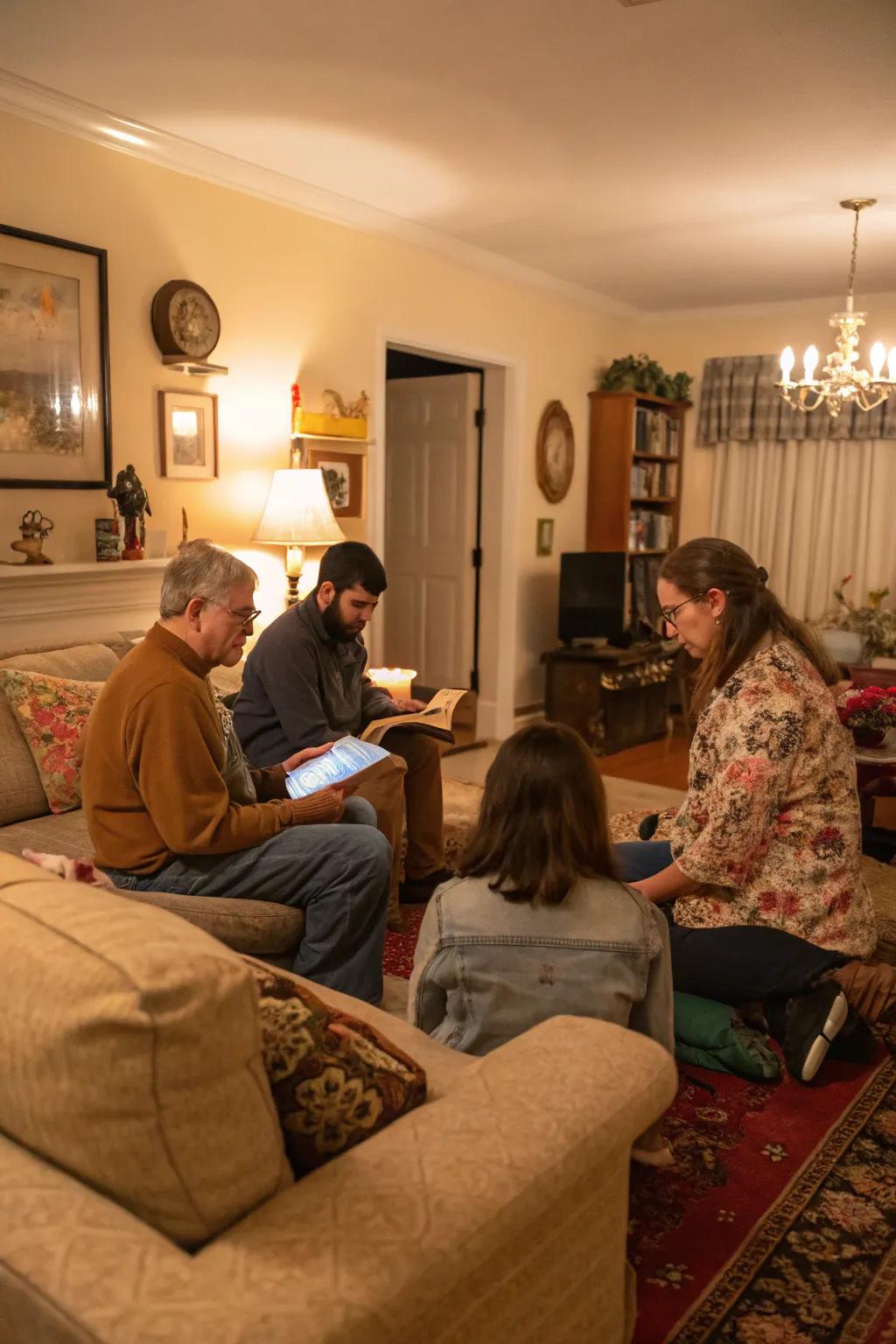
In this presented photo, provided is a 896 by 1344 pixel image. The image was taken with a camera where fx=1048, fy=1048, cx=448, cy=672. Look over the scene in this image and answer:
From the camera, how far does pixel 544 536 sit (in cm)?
626

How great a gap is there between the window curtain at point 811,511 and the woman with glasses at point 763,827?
418 centimetres

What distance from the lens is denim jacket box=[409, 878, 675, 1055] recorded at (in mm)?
1629

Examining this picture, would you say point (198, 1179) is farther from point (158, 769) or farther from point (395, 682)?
point (395, 682)

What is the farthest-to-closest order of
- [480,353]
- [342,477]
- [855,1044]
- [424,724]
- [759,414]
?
[759,414] < [480,353] < [342,477] < [424,724] < [855,1044]

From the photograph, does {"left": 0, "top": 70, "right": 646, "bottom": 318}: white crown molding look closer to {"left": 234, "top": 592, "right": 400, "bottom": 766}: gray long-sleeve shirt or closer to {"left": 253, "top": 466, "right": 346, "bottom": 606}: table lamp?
{"left": 253, "top": 466, "right": 346, "bottom": 606}: table lamp

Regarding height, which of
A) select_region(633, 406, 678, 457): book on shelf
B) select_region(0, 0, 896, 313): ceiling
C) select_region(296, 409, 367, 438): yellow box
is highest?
select_region(0, 0, 896, 313): ceiling

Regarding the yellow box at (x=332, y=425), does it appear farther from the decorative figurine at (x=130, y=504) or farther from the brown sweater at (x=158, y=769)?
the brown sweater at (x=158, y=769)

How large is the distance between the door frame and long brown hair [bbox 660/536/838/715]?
3349 mm

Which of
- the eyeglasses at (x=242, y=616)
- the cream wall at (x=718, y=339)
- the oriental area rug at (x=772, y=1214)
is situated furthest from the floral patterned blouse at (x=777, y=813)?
the cream wall at (x=718, y=339)

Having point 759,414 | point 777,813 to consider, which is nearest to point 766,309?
point 759,414

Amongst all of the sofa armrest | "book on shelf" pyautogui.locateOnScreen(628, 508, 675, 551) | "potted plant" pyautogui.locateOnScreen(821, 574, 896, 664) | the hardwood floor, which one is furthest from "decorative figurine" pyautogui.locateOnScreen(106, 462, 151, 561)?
"potted plant" pyautogui.locateOnScreen(821, 574, 896, 664)

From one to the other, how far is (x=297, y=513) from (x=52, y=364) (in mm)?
1027

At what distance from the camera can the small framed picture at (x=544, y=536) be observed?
621cm

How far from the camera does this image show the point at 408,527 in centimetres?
631
